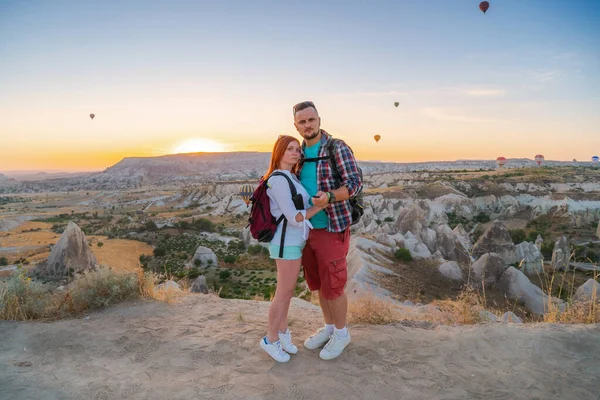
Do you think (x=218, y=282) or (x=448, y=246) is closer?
(x=218, y=282)

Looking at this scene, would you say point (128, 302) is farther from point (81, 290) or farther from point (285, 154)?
point (285, 154)

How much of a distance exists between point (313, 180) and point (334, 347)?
1.42m

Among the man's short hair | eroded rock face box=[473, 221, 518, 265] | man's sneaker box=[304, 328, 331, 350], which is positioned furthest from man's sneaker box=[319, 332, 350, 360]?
eroded rock face box=[473, 221, 518, 265]

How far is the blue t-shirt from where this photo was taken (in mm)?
2888

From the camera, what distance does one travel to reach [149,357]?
3.22 m

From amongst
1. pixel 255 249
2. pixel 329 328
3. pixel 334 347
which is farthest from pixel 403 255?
pixel 334 347

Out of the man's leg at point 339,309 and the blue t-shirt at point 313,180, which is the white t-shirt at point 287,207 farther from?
the man's leg at point 339,309

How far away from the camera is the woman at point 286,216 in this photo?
265cm

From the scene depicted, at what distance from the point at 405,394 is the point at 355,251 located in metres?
12.0

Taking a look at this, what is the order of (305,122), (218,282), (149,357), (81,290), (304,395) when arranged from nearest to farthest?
(304,395), (305,122), (149,357), (81,290), (218,282)

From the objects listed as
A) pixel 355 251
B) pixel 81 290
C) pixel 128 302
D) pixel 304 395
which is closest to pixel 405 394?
pixel 304 395

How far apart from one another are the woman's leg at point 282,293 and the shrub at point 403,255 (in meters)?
13.9

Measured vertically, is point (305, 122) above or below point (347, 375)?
above

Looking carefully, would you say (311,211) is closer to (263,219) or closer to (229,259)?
(263,219)
